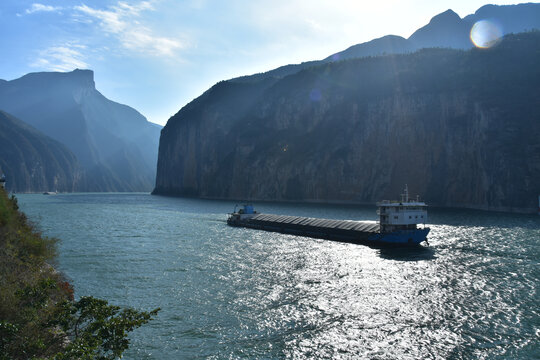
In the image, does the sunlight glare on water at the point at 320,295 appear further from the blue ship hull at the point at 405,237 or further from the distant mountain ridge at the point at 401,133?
the distant mountain ridge at the point at 401,133

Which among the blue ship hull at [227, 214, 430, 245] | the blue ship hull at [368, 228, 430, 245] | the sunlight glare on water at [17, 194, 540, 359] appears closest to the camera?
the sunlight glare on water at [17, 194, 540, 359]

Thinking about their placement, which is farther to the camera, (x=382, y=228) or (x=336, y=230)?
(x=336, y=230)

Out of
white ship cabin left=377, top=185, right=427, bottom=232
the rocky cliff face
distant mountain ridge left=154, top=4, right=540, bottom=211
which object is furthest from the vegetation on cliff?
the rocky cliff face

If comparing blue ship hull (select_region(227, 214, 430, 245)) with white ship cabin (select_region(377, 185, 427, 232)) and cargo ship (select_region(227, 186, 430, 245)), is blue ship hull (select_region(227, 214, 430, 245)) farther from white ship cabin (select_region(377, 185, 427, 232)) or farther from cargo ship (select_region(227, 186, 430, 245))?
white ship cabin (select_region(377, 185, 427, 232))

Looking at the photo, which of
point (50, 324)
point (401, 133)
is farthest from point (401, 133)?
point (50, 324)

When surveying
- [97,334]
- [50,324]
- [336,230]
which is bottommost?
[336,230]

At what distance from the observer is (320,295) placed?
27.0 m

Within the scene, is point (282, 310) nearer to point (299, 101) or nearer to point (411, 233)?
point (411, 233)

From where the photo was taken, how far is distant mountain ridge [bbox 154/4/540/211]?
102m

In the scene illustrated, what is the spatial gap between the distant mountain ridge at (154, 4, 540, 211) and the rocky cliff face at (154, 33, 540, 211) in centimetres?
34

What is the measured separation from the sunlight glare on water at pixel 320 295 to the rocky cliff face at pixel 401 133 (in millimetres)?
61966

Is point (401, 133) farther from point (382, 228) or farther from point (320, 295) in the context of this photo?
point (320, 295)

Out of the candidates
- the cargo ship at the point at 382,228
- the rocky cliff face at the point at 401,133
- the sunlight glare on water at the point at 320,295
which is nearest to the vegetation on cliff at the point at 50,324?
the sunlight glare on water at the point at 320,295

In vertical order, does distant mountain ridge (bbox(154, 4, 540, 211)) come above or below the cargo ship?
above
